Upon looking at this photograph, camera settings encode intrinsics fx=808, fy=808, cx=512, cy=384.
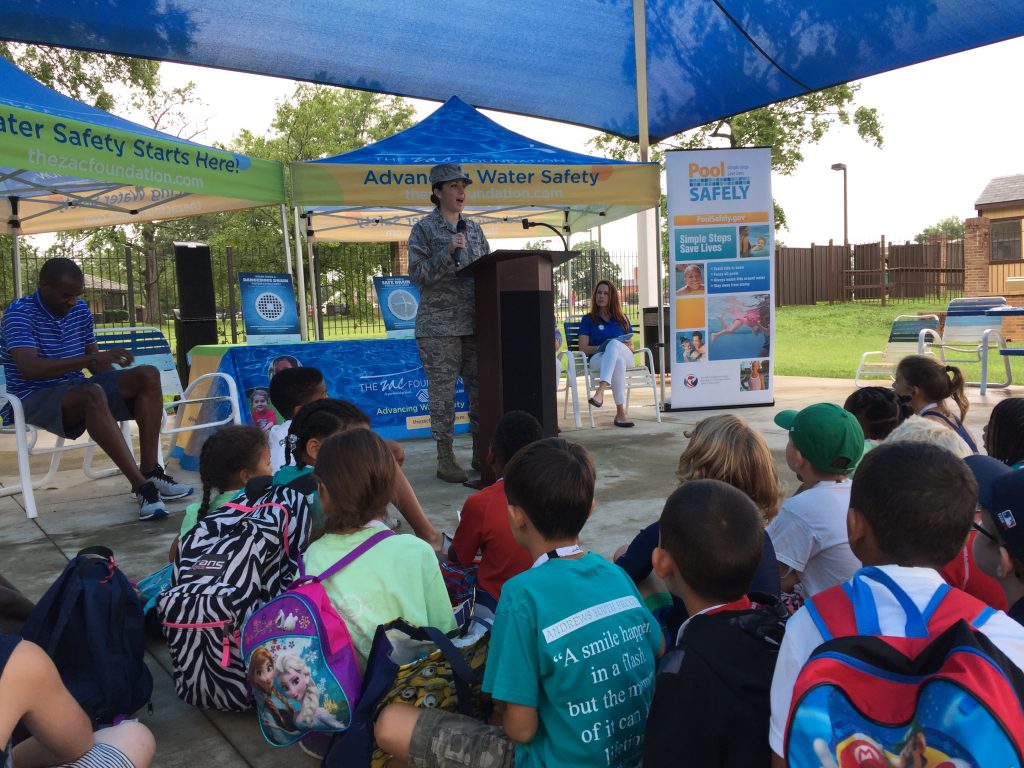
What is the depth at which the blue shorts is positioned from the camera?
4.48 m

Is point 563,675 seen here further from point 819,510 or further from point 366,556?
point 819,510

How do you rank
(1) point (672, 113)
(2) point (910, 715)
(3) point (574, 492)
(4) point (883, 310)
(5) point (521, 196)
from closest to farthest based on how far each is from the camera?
1. (2) point (910, 715)
2. (3) point (574, 492)
3. (5) point (521, 196)
4. (1) point (672, 113)
5. (4) point (883, 310)

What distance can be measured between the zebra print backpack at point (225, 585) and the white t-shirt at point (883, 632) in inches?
58.7

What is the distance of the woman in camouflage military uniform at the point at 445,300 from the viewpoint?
5164 mm

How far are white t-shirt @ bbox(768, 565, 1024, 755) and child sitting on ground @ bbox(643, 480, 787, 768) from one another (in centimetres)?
8

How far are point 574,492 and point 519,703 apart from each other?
1.51ft

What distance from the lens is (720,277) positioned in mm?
8133

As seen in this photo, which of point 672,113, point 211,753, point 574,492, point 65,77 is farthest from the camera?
point 65,77

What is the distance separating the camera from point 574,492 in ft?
5.80

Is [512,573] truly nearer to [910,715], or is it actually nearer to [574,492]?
[574,492]

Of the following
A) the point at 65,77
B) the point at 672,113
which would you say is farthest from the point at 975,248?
the point at 65,77

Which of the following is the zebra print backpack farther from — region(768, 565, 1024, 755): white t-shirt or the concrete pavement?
region(768, 565, 1024, 755): white t-shirt

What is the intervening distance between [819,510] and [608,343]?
553cm

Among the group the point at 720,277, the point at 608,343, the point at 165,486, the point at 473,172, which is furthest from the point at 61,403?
the point at 720,277
